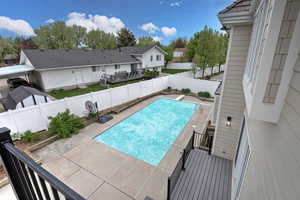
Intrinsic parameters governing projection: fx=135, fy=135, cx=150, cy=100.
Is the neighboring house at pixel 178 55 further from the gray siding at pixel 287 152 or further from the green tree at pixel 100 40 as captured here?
the gray siding at pixel 287 152

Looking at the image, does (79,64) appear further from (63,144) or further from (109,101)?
(63,144)

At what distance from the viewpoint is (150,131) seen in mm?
8320

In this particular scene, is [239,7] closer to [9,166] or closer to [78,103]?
[9,166]

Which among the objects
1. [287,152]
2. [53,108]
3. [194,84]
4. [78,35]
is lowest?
[194,84]

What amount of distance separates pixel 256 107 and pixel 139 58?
23204 millimetres

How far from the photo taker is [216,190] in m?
4.08

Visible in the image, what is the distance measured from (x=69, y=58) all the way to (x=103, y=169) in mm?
16238

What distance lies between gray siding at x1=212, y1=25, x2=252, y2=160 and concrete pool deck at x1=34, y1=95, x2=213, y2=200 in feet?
6.30

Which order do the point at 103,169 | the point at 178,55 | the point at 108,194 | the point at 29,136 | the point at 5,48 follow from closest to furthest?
the point at 108,194, the point at 103,169, the point at 29,136, the point at 5,48, the point at 178,55

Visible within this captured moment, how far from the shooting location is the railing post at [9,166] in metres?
1.61

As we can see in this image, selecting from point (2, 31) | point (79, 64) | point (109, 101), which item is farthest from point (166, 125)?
point (2, 31)

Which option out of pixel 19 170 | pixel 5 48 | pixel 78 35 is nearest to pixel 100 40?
pixel 78 35

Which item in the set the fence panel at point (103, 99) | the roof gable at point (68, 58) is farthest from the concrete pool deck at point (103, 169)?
the roof gable at point (68, 58)

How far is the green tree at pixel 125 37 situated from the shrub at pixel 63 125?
3560cm
